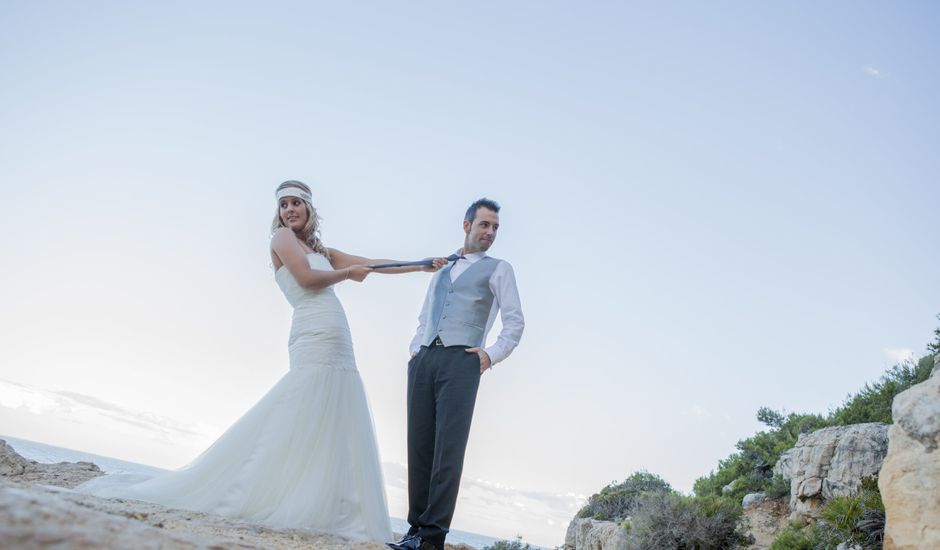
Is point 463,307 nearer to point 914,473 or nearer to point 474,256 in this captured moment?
point 474,256

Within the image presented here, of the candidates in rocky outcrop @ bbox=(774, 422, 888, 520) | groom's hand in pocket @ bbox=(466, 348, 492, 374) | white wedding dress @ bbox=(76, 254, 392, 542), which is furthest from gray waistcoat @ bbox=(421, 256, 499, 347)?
rocky outcrop @ bbox=(774, 422, 888, 520)

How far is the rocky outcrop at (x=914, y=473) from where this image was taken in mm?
3646

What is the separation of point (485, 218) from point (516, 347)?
1.07m

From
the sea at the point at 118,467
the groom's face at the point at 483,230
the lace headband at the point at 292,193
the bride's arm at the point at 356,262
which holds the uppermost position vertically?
the lace headband at the point at 292,193

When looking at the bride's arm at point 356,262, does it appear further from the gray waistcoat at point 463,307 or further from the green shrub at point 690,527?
the green shrub at point 690,527

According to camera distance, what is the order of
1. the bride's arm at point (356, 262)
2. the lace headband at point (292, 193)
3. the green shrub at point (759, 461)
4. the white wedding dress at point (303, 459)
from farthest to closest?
the green shrub at point (759, 461) < the bride's arm at point (356, 262) < the lace headband at point (292, 193) < the white wedding dress at point (303, 459)

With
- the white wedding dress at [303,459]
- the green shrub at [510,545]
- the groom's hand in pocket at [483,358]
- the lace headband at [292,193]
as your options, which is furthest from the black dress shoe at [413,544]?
the green shrub at [510,545]

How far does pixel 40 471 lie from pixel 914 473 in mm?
6613

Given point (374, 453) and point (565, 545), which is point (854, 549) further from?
point (565, 545)

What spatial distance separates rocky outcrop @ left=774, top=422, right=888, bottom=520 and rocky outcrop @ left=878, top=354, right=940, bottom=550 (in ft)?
16.2

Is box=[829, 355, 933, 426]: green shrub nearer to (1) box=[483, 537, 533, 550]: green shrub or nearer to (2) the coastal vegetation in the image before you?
(2) the coastal vegetation

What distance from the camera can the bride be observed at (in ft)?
14.4

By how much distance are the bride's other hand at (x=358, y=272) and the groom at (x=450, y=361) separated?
546 millimetres

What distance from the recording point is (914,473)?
377 cm
